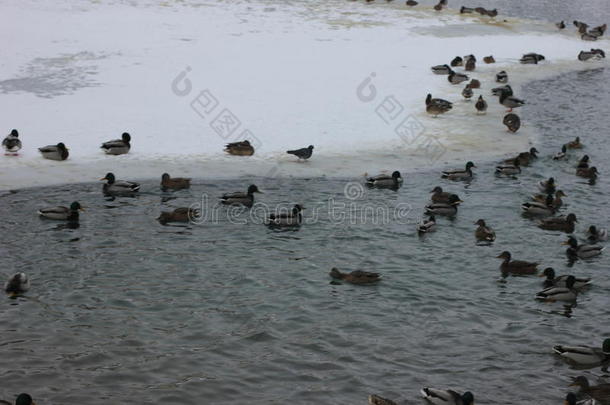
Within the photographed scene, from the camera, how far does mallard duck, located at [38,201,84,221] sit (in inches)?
661

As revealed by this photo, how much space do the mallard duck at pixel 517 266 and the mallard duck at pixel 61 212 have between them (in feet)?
28.7

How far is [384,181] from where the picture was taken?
19.7m

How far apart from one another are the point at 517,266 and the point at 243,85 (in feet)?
47.9

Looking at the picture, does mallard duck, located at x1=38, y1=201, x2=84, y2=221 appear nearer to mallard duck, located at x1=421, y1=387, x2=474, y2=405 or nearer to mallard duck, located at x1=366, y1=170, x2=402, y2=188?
mallard duck, located at x1=366, y1=170, x2=402, y2=188

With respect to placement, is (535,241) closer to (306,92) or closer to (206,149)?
(206,149)

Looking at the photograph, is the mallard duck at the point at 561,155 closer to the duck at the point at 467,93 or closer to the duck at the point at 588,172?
the duck at the point at 588,172

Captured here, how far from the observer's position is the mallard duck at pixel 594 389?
36.9ft

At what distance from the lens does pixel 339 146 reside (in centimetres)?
2267

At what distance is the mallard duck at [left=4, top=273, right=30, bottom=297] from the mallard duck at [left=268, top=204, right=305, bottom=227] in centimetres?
547

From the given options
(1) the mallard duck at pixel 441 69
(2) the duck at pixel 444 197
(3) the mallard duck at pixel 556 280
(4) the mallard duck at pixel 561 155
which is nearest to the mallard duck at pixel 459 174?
(2) the duck at pixel 444 197

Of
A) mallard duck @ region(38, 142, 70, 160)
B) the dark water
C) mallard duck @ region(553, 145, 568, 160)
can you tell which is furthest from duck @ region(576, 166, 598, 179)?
mallard duck @ region(38, 142, 70, 160)

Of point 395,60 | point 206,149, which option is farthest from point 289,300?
point 395,60

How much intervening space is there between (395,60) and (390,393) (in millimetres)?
23507

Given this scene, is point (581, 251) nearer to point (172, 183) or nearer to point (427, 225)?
point (427, 225)
